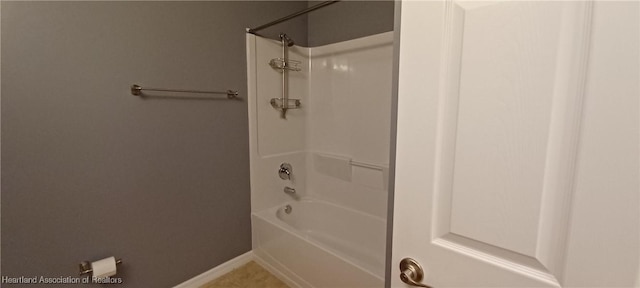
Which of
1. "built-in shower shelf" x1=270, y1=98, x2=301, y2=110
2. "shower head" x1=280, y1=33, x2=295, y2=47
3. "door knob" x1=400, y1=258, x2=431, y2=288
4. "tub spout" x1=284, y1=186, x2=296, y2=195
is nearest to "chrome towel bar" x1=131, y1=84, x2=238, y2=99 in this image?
"built-in shower shelf" x1=270, y1=98, x2=301, y2=110

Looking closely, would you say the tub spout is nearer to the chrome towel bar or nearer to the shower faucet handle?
the shower faucet handle

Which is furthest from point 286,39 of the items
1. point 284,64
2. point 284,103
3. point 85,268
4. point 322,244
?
point 85,268

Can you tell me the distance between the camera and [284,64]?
2.38 m

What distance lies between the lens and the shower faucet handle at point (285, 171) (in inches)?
96.4

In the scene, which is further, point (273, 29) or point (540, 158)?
point (273, 29)

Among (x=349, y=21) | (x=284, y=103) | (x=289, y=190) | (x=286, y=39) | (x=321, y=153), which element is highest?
(x=349, y=21)

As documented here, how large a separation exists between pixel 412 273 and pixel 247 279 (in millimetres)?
1694

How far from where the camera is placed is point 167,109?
5.71 feet

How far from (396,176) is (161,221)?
66.8 inches

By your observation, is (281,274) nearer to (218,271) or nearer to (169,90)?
(218,271)

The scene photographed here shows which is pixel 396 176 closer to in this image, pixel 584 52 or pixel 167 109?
pixel 584 52

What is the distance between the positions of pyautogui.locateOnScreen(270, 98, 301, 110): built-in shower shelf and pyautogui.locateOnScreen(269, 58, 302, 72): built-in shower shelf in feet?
0.91

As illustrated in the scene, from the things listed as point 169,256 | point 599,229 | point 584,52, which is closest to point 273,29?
point 169,256

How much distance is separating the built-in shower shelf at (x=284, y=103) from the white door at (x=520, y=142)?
176cm
